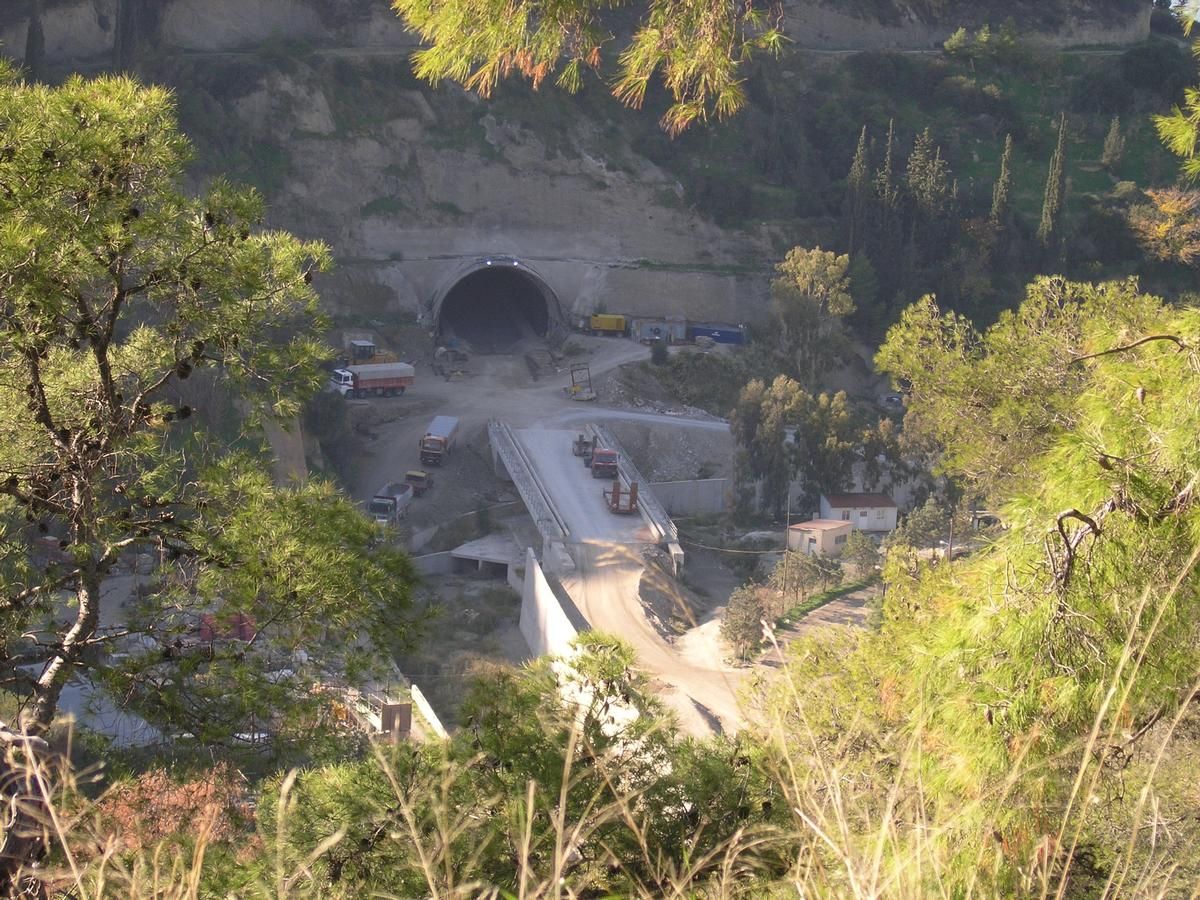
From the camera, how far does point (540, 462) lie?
38406 mm

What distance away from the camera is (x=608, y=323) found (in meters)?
50.9

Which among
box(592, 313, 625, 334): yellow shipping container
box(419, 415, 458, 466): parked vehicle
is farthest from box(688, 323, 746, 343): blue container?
box(419, 415, 458, 466): parked vehicle

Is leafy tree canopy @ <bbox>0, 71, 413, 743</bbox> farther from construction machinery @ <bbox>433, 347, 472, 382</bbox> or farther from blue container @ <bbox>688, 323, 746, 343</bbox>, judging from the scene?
blue container @ <bbox>688, 323, 746, 343</bbox>

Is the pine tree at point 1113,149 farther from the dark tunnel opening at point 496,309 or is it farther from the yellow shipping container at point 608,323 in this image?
the dark tunnel opening at point 496,309

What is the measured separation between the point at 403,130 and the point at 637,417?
19106mm

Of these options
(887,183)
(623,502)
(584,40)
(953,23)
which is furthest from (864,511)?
(953,23)

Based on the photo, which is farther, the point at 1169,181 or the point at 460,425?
the point at 1169,181

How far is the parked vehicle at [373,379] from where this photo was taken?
4294 centimetres

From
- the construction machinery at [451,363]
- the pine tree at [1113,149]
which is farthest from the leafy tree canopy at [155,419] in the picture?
the pine tree at [1113,149]

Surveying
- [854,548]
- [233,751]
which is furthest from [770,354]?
[233,751]

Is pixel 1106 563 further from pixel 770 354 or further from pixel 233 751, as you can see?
pixel 770 354

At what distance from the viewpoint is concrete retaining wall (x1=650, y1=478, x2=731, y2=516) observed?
39375 mm

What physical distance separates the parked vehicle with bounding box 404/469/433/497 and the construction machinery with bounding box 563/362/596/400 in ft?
26.5

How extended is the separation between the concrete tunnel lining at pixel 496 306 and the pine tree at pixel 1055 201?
2020 cm
